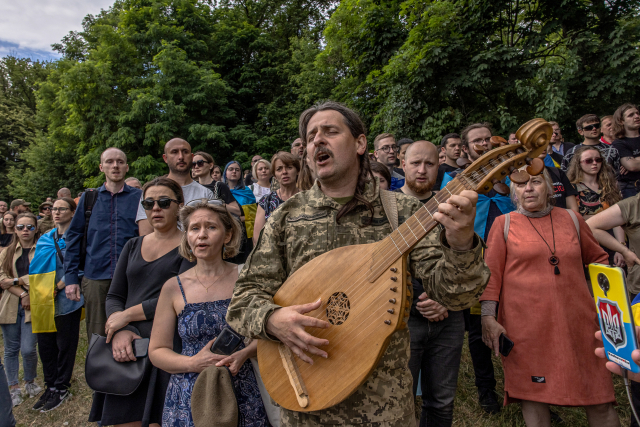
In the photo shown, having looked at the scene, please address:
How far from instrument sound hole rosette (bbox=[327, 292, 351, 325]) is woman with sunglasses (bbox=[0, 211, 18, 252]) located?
24.7 ft

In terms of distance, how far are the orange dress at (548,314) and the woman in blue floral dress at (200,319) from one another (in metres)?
1.83

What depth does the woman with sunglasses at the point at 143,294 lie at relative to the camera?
270 cm

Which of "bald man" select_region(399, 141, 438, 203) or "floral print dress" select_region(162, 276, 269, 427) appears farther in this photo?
"bald man" select_region(399, 141, 438, 203)

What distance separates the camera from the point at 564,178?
4.03m

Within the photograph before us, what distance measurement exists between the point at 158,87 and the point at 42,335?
1535 cm

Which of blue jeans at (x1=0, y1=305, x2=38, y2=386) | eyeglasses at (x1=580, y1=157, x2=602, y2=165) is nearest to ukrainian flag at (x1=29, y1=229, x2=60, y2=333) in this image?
blue jeans at (x1=0, y1=305, x2=38, y2=386)

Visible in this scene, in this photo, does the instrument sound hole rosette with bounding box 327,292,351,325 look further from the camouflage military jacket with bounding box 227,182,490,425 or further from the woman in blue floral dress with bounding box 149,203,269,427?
the woman in blue floral dress with bounding box 149,203,269,427

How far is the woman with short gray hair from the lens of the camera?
254cm

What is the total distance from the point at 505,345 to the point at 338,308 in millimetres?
1675

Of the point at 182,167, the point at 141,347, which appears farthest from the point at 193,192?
the point at 141,347

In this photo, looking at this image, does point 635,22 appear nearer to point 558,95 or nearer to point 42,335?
point 558,95

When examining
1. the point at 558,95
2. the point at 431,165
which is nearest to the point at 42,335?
the point at 431,165

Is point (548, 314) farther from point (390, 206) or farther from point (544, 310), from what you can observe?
point (390, 206)

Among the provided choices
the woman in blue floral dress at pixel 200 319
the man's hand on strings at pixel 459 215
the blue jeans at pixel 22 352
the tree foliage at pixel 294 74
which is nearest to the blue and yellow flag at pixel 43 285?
the blue jeans at pixel 22 352
